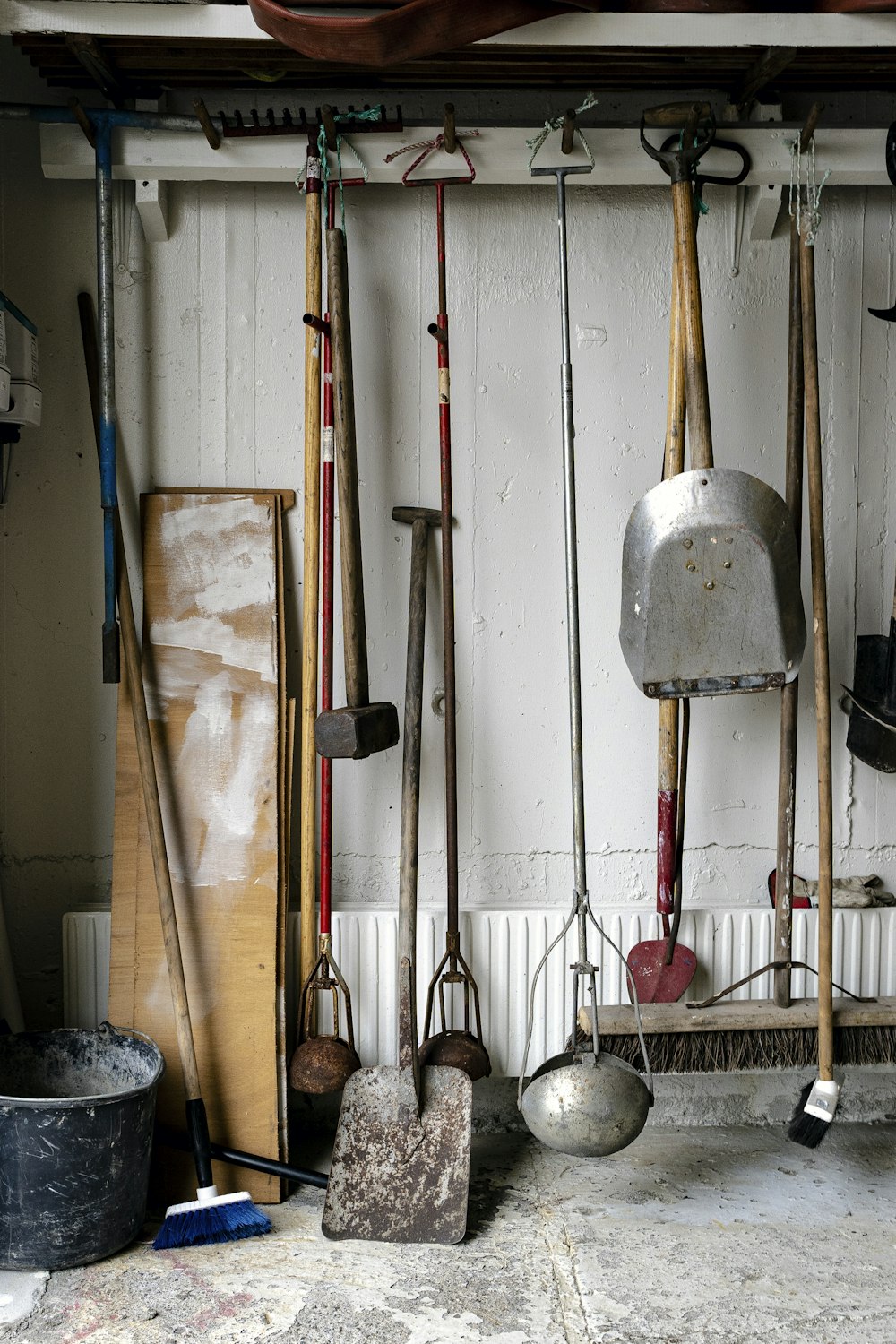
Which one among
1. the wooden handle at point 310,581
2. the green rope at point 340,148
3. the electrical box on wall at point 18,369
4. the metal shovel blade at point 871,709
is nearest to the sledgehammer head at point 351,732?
the wooden handle at point 310,581

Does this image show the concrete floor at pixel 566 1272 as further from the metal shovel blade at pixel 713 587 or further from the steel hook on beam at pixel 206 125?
the steel hook on beam at pixel 206 125

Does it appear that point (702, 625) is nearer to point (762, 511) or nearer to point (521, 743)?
point (762, 511)

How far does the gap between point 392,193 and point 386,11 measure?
60 centimetres

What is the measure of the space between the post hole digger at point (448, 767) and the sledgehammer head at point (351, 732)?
11.4 inches

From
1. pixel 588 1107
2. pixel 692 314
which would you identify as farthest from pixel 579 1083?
pixel 692 314

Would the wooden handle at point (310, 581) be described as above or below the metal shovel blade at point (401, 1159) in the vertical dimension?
above

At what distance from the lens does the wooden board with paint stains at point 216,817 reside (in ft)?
7.80

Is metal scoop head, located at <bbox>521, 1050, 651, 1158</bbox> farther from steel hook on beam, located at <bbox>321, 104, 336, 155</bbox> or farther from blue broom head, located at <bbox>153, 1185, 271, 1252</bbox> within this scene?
steel hook on beam, located at <bbox>321, 104, 336, 155</bbox>

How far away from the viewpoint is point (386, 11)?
1947 mm

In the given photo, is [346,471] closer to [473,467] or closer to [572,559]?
[473,467]

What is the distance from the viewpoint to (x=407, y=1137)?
226 centimetres

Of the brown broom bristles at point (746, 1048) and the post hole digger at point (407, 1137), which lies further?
the brown broom bristles at point (746, 1048)

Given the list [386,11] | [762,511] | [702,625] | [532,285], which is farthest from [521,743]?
[386,11]

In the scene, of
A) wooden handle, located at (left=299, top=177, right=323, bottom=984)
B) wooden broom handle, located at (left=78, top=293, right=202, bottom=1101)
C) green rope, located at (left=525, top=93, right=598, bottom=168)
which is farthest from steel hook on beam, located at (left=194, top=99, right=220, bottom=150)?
green rope, located at (left=525, top=93, right=598, bottom=168)
